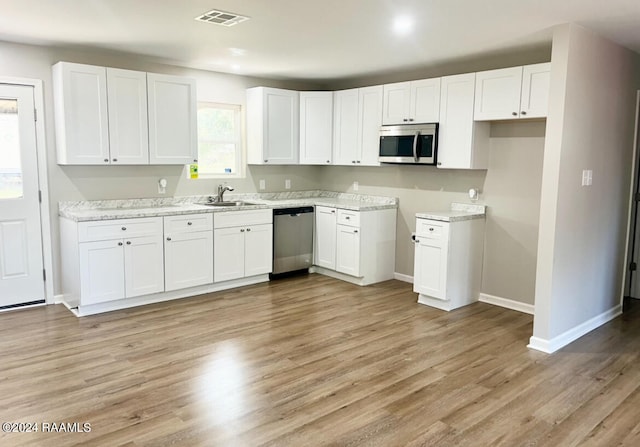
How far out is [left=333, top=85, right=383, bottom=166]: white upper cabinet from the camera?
5637 mm

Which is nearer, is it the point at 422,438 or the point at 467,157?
the point at 422,438

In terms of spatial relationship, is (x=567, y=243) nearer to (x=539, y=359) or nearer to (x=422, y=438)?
(x=539, y=359)

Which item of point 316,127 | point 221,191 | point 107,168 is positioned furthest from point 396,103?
point 107,168

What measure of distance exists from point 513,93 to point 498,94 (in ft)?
0.50

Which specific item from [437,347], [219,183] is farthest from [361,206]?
[437,347]

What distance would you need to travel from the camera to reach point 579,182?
3814 mm

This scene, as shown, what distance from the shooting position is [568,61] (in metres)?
3.49

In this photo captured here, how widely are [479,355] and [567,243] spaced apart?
1118mm

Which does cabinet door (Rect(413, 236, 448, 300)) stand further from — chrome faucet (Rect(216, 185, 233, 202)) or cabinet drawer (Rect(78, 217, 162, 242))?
cabinet drawer (Rect(78, 217, 162, 242))

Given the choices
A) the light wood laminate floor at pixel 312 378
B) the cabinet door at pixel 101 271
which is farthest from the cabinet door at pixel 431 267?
the cabinet door at pixel 101 271

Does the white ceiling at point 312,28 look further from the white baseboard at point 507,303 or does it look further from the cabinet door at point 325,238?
the white baseboard at point 507,303

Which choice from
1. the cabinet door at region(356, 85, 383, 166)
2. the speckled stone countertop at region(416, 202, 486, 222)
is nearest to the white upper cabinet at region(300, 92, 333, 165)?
the cabinet door at region(356, 85, 383, 166)

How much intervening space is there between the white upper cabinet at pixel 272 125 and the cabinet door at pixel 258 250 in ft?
2.98

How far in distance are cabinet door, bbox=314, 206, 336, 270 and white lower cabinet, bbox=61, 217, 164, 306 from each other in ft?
6.51
